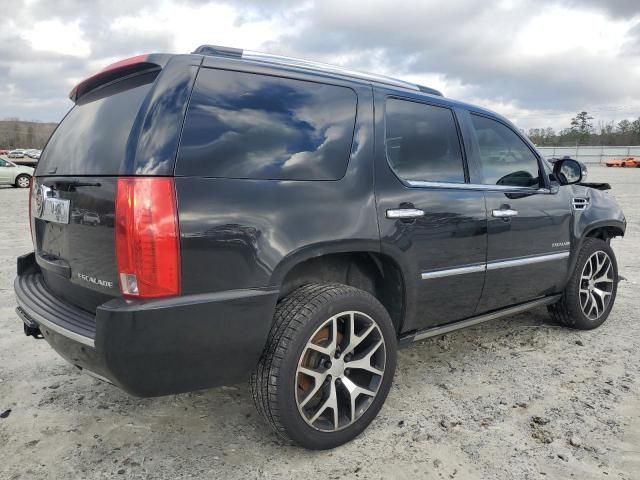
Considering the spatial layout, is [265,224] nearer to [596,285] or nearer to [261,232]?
[261,232]

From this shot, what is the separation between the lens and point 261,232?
212 cm

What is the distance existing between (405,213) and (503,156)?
Answer: 1.29 m

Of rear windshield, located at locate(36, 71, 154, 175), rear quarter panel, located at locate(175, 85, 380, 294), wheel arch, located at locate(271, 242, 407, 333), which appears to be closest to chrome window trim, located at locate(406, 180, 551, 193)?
rear quarter panel, located at locate(175, 85, 380, 294)

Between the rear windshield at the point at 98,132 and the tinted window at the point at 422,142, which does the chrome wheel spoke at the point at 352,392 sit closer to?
the tinted window at the point at 422,142

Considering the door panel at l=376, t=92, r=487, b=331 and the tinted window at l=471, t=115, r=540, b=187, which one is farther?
the tinted window at l=471, t=115, r=540, b=187

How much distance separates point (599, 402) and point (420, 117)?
1.96 meters

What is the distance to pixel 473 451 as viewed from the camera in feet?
7.92

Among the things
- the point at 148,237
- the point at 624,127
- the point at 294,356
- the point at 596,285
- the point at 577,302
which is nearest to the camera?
the point at 148,237

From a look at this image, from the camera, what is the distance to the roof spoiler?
7.18 feet

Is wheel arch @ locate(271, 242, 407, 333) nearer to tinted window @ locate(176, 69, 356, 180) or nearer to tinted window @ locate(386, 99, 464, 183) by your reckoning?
tinted window @ locate(176, 69, 356, 180)

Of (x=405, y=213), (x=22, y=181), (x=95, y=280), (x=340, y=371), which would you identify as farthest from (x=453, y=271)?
(x=22, y=181)

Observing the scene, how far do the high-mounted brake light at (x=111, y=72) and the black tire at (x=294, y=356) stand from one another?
1.24 m

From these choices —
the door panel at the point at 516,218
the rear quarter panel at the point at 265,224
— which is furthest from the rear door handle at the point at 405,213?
the door panel at the point at 516,218

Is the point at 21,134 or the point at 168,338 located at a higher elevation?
the point at 21,134
